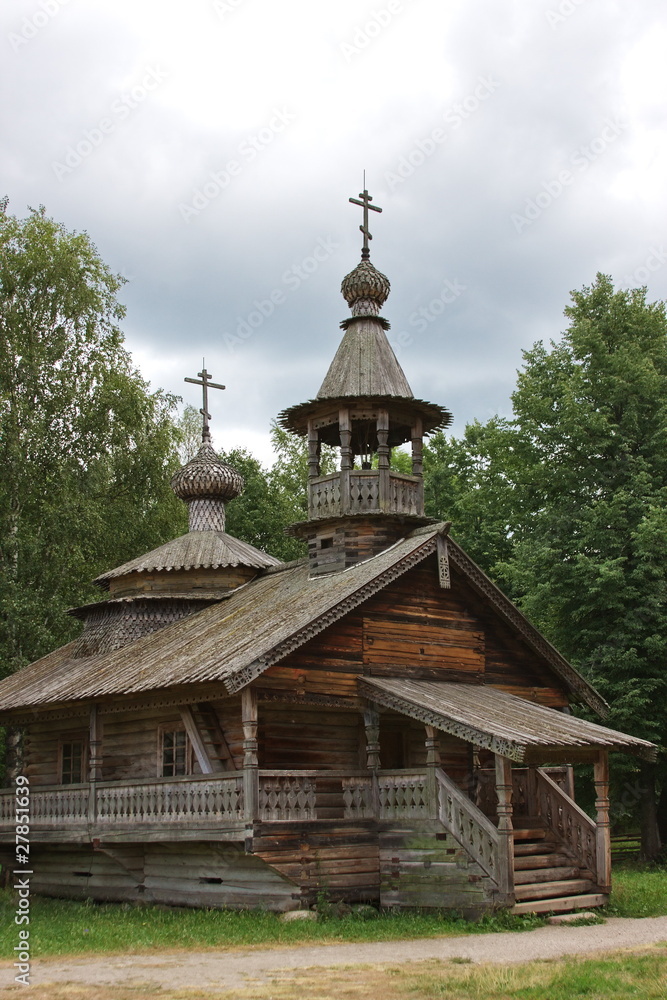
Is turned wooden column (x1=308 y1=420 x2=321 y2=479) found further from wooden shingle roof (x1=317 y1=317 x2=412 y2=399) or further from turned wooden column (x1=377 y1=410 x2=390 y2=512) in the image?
turned wooden column (x1=377 y1=410 x2=390 y2=512)

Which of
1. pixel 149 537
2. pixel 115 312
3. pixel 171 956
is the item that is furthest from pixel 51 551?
pixel 171 956

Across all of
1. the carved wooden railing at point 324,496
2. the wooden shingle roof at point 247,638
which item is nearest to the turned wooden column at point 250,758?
the wooden shingle roof at point 247,638

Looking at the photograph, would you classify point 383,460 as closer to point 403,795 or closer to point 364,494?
point 364,494

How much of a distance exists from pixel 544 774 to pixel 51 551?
16.0m

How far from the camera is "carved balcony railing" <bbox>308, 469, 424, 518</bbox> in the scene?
70.3ft

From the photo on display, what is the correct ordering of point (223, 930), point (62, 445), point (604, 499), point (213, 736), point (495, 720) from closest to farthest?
point (223, 930)
point (495, 720)
point (213, 736)
point (604, 499)
point (62, 445)

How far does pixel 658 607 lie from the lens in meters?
25.5

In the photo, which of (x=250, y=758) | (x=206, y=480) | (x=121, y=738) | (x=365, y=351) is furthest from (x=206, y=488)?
(x=250, y=758)

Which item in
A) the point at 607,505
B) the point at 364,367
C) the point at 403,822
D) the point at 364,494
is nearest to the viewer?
the point at 403,822

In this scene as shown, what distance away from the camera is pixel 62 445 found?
31891 mm

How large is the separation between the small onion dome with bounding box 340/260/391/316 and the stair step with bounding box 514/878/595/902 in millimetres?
12054

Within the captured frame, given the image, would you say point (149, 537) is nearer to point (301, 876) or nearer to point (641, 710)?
point (641, 710)

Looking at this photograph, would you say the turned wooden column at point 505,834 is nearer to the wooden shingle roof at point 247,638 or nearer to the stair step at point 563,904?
the stair step at point 563,904

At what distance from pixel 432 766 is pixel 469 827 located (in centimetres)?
110
